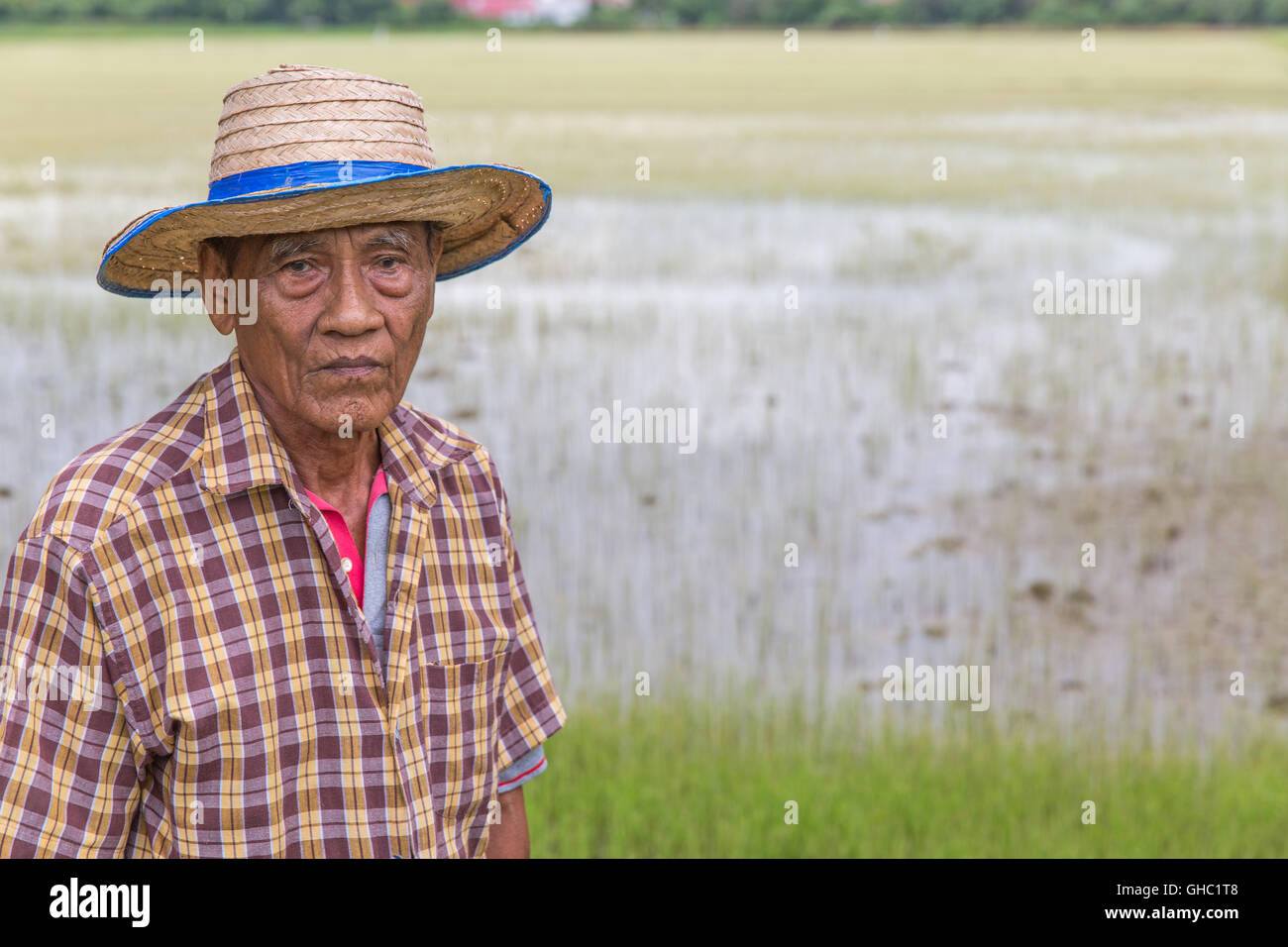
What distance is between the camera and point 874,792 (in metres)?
4.30

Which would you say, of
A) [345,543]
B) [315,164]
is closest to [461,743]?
[345,543]

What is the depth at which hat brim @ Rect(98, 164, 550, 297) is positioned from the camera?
6.08ft

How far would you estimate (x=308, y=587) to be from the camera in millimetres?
1893

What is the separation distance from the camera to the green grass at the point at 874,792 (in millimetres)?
4059

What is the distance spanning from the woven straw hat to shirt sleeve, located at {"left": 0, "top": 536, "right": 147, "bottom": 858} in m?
0.48

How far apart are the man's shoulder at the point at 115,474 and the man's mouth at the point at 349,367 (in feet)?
0.62

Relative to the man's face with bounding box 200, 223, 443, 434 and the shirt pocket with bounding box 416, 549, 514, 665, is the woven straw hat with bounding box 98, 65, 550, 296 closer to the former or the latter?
the man's face with bounding box 200, 223, 443, 434

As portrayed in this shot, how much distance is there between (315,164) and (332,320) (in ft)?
0.66

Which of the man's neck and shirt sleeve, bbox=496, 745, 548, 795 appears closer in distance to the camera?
the man's neck

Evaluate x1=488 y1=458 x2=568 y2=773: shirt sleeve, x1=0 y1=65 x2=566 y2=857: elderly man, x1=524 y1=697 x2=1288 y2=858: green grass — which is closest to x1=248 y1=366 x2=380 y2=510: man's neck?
x1=0 y1=65 x2=566 y2=857: elderly man

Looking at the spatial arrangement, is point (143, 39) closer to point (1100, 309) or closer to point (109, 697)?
point (1100, 309)

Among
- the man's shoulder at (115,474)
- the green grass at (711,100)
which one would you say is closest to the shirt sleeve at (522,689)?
the man's shoulder at (115,474)

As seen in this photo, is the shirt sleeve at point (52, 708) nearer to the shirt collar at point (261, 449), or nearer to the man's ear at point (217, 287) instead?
the shirt collar at point (261, 449)

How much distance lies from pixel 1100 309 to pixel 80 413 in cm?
646
